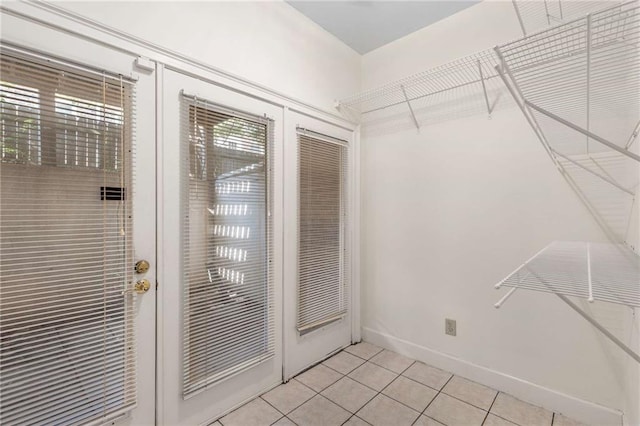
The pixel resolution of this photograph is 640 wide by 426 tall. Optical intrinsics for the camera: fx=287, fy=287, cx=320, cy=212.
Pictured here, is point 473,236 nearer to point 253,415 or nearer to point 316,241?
point 316,241

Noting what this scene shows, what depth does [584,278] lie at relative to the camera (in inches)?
34.0

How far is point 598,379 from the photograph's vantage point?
1660 mm

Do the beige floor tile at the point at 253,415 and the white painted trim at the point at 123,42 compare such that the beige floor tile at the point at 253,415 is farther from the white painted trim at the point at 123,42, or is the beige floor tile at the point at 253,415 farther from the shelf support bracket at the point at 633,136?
the shelf support bracket at the point at 633,136

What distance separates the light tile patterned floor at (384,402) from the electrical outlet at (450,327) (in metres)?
0.30

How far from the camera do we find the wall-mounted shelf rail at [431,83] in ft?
6.39

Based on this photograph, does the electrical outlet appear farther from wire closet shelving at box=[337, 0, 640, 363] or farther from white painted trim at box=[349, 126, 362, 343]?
wire closet shelving at box=[337, 0, 640, 363]

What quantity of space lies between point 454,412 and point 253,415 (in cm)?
122

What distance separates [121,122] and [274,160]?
90 cm

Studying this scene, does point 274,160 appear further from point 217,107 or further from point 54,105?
point 54,105

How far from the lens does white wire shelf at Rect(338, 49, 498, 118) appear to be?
1946 millimetres

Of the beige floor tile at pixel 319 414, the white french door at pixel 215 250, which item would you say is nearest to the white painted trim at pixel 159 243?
the white french door at pixel 215 250

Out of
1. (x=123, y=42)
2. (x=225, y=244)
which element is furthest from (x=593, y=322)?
(x=123, y=42)

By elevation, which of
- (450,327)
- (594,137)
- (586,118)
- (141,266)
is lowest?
(450,327)

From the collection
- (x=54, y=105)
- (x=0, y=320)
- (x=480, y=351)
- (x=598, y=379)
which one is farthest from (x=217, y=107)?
(x=598, y=379)
